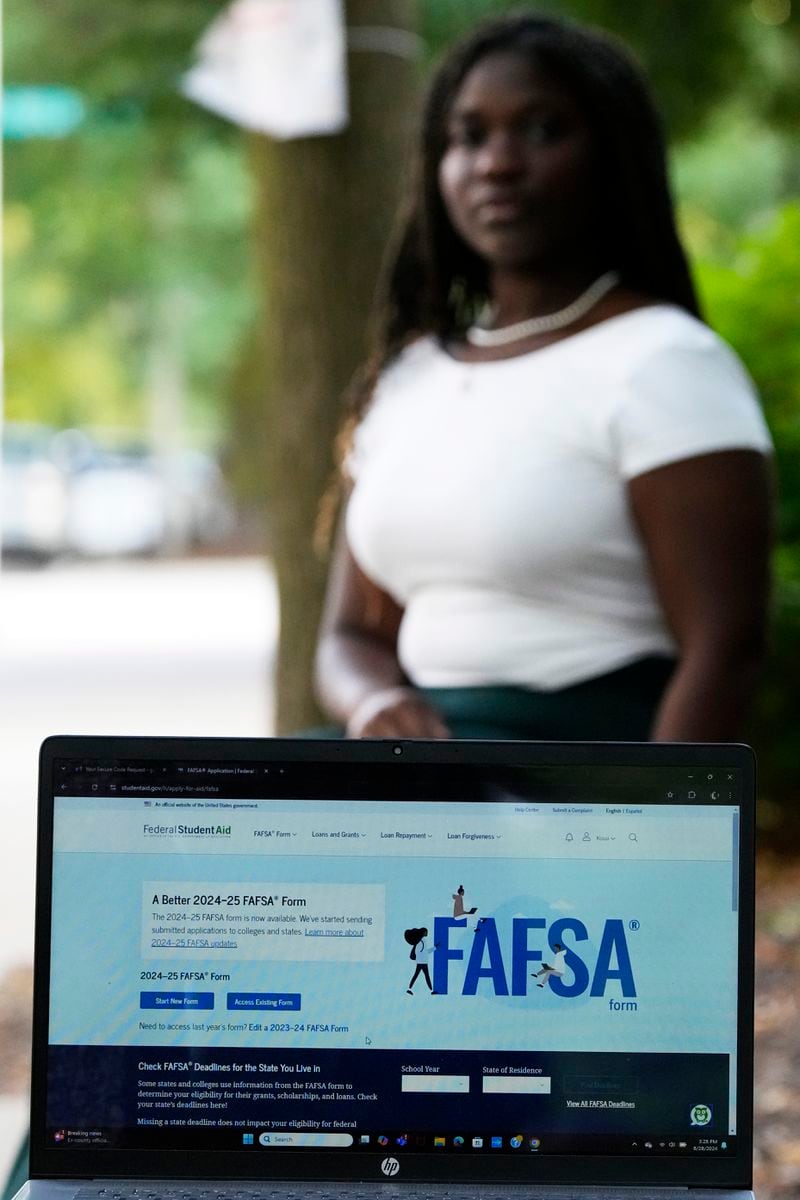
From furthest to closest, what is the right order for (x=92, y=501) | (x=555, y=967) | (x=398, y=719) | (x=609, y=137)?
(x=92, y=501), (x=609, y=137), (x=398, y=719), (x=555, y=967)

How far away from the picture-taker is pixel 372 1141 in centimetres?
150

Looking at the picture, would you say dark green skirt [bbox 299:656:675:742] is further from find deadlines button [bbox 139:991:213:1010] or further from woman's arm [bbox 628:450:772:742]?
find deadlines button [bbox 139:991:213:1010]

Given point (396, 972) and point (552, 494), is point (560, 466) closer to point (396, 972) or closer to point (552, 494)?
point (552, 494)

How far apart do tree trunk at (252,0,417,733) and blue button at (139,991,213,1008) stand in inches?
101

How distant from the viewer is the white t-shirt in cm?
220

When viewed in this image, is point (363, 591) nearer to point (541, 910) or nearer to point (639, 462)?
point (639, 462)

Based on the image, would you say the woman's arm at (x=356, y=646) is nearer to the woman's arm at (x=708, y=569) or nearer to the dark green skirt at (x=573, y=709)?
the dark green skirt at (x=573, y=709)

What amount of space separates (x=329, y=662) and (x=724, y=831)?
1158mm

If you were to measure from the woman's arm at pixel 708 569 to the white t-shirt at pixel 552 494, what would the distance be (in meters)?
0.03

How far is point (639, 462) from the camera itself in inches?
86.4

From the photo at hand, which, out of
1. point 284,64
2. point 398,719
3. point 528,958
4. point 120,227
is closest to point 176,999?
point 528,958

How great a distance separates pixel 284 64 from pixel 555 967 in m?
2.85

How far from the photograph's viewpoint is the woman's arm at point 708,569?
2.18 m

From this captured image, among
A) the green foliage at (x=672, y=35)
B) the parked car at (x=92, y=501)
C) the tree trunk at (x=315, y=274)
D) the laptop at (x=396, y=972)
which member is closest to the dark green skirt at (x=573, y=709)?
the laptop at (x=396, y=972)
